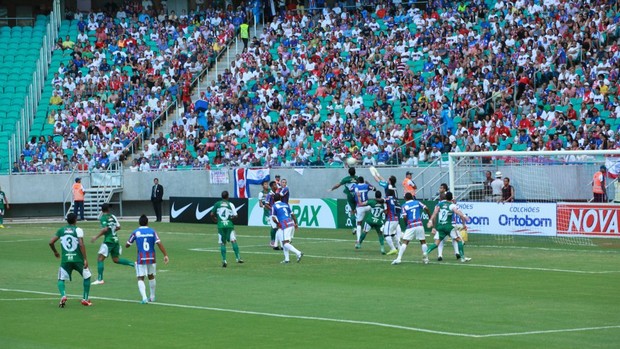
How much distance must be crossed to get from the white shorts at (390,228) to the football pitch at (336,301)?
0.76 meters

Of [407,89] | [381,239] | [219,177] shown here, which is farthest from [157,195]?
[381,239]

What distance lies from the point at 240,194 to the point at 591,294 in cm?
2788

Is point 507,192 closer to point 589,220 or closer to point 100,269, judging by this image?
point 589,220

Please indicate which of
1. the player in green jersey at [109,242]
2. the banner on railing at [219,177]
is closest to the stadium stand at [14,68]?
the banner on railing at [219,177]

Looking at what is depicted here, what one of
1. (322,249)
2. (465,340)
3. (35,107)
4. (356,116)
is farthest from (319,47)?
(465,340)

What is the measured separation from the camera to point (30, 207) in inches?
2165

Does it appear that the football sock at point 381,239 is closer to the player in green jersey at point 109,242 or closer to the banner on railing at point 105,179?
the player in green jersey at point 109,242

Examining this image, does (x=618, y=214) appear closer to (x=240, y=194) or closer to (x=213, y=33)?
(x=240, y=194)

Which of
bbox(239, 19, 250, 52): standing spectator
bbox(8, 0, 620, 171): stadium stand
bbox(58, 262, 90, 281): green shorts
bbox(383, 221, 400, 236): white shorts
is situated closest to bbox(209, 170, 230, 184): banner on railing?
bbox(8, 0, 620, 171): stadium stand

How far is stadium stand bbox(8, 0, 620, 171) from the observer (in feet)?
141

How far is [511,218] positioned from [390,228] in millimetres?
5323

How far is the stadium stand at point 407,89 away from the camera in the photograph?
4309 cm

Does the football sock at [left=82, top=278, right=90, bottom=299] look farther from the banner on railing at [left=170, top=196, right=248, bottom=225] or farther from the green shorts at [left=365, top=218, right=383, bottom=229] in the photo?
the banner on railing at [left=170, top=196, right=248, bottom=225]

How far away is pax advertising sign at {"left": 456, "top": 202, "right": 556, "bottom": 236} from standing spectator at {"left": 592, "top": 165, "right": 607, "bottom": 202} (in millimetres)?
1277
